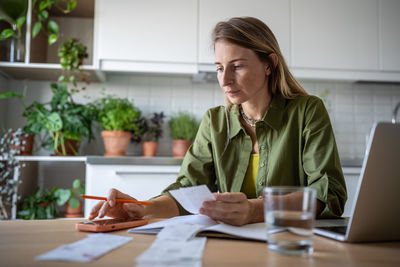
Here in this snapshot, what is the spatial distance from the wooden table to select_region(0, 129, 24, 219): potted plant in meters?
1.50

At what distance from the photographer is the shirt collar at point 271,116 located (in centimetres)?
138

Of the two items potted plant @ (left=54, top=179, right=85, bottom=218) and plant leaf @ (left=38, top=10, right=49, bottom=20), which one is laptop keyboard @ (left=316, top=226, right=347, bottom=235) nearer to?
potted plant @ (left=54, top=179, right=85, bottom=218)

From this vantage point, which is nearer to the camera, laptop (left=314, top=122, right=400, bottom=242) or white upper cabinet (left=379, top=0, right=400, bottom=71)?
laptop (left=314, top=122, right=400, bottom=242)

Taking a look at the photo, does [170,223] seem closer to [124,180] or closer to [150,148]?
[124,180]

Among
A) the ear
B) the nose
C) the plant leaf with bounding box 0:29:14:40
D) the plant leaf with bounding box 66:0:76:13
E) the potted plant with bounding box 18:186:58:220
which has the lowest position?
the potted plant with bounding box 18:186:58:220

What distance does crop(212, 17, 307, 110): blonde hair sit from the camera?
4.44 feet

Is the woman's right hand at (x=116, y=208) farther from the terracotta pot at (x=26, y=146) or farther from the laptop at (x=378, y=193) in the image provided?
the terracotta pot at (x=26, y=146)

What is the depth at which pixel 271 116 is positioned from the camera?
1.39 meters

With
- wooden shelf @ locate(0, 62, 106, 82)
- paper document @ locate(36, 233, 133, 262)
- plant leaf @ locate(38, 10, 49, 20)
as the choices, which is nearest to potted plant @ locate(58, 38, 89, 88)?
wooden shelf @ locate(0, 62, 106, 82)

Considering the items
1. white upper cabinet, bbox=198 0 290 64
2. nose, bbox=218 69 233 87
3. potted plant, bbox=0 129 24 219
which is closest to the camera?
nose, bbox=218 69 233 87

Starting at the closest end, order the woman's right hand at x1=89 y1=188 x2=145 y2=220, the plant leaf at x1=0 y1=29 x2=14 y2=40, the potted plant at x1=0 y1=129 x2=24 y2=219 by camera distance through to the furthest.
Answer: the woman's right hand at x1=89 y1=188 x2=145 y2=220 < the potted plant at x1=0 y1=129 x2=24 y2=219 < the plant leaf at x1=0 y1=29 x2=14 y2=40

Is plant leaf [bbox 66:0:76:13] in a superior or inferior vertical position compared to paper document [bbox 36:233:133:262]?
superior

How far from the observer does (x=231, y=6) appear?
2.49 metres

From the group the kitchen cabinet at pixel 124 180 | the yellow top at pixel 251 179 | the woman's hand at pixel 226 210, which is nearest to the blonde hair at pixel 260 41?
the yellow top at pixel 251 179
